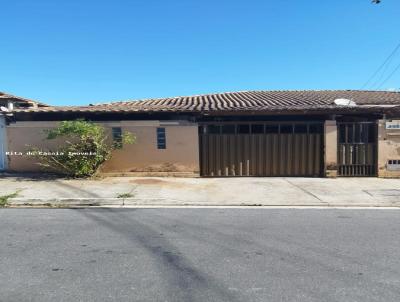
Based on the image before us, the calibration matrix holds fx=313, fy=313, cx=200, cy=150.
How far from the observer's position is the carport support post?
11.5m

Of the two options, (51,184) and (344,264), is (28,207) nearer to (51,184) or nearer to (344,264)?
(51,184)

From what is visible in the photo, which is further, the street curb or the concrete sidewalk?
the concrete sidewalk

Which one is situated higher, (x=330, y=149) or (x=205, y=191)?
(x=330, y=149)

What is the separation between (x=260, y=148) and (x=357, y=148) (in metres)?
3.58

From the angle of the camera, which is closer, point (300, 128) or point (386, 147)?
point (386, 147)

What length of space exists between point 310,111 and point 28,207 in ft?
30.2

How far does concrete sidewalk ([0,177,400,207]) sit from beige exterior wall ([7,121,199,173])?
0.79 meters

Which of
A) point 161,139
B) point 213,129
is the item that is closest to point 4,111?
point 161,139

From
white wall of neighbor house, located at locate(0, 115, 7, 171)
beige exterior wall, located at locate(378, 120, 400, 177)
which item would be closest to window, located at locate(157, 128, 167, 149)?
white wall of neighbor house, located at locate(0, 115, 7, 171)

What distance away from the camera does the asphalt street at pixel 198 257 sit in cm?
334

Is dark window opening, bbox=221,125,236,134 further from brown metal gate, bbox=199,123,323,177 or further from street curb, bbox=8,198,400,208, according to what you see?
street curb, bbox=8,198,400,208

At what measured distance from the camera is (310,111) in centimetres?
1113

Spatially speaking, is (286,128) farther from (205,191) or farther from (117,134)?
(117,134)

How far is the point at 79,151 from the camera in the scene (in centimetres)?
1055
